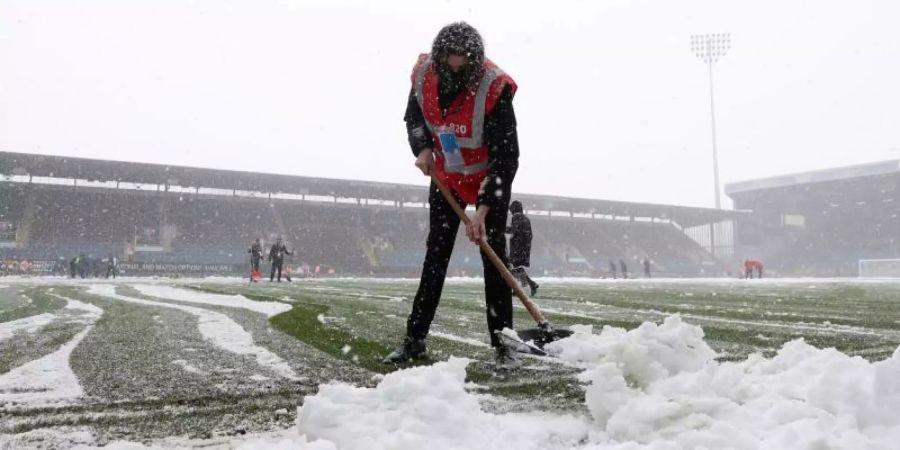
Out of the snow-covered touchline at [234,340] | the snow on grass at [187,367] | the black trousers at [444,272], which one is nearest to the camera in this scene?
the snow on grass at [187,367]

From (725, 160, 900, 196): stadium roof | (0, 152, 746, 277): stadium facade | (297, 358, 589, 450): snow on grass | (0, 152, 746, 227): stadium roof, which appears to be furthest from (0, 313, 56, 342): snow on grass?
(725, 160, 900, 196): stadium roof

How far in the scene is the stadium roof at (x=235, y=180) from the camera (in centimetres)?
3188

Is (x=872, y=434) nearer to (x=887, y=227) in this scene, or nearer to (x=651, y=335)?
(x=651, y=335)

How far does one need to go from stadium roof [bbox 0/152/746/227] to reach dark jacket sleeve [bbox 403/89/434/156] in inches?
1333

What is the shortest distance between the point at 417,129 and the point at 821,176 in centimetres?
6515

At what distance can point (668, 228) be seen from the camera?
48.4m

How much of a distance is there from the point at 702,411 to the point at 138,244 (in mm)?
35094

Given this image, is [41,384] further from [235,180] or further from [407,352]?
[235,180]

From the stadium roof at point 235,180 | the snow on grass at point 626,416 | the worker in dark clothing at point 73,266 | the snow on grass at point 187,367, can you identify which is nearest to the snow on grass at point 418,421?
the snow on grass at point 626,416

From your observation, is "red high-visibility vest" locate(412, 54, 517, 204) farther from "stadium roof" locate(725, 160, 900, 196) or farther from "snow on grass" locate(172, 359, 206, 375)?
"stadium roof" locate(725, 160, 900, 196)

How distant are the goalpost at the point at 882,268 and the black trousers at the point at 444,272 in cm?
3589

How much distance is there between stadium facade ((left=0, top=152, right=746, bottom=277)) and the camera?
31031mm

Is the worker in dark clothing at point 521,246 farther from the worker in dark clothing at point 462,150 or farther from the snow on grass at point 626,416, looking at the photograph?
the snow on grass at point 626,416

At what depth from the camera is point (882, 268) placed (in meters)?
33.6
